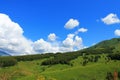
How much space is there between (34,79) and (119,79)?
59314 millimetres

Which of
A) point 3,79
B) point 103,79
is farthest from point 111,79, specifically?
point 3,79

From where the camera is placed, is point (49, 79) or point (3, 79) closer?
point (3, 79)

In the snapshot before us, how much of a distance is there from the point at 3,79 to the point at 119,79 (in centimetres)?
18451

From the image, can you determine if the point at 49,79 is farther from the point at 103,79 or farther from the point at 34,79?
the point at 103,79

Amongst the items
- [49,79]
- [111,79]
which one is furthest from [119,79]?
[49,79]

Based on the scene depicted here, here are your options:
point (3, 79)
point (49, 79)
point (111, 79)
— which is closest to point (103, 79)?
point (111, 79)

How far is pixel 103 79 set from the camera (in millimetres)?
199500

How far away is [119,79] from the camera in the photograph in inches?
7869

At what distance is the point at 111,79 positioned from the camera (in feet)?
653

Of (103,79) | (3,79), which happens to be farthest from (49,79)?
(3,79)

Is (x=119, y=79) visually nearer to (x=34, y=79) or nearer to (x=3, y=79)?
(x=34, y=79)

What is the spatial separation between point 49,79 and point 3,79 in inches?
6875

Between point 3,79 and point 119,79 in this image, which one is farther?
point 119,79

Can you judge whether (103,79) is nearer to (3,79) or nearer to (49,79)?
(49,79)
